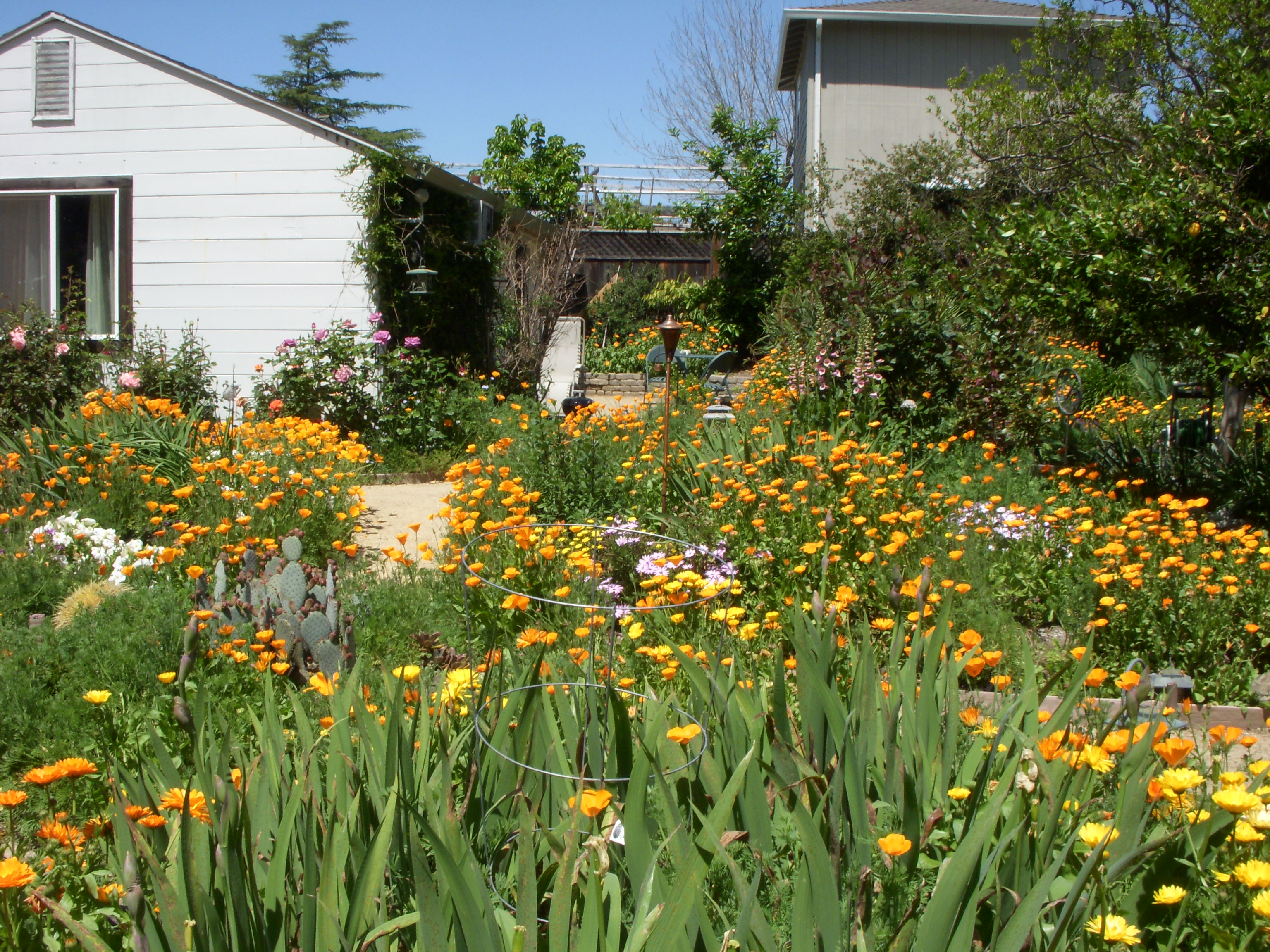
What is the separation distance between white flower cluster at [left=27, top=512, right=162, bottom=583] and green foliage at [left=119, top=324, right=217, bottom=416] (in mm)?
4048

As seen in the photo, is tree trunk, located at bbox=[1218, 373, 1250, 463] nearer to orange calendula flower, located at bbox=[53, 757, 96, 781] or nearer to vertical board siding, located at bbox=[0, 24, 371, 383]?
orange calendula flower, located at bbox=[53, 757, 96, 781]

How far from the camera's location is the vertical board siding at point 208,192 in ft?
29.5

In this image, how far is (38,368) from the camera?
750 centimetres

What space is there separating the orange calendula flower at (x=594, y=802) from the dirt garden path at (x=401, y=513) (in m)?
3.75

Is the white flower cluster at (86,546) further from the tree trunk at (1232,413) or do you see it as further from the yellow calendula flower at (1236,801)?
the tree trunk at (1232,413)

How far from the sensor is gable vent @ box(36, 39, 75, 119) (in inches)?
366

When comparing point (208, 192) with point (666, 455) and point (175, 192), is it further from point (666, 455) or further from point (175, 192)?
point (666, 455)

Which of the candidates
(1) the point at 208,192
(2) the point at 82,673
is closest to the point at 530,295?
(1) the point at 208,192

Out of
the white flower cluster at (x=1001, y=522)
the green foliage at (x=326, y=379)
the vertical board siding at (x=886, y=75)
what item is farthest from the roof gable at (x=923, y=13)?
the white flower cluster at (x=1001, y=522)

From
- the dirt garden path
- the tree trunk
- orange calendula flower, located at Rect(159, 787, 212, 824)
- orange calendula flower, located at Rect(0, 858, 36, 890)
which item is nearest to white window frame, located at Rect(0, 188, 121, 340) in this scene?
the dirt garden path

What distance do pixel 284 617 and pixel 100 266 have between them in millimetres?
7980

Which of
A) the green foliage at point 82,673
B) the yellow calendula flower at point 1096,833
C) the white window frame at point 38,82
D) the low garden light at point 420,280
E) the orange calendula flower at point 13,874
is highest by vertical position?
the white window frame at point 38,82

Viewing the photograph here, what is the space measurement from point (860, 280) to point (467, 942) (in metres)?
7.13

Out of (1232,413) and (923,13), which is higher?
(923,13)
